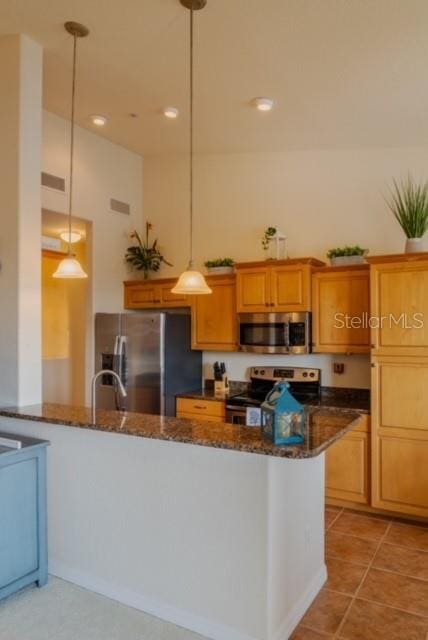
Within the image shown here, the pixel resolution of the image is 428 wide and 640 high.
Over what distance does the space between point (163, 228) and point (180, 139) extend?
1086 mm

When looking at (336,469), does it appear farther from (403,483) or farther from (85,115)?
(85,115)

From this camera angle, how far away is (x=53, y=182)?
14.1 ft

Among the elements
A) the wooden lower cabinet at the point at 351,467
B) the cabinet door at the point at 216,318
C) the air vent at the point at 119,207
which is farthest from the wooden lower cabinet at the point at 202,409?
the air vent at the point at 119,207

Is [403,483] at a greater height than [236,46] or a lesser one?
lesser

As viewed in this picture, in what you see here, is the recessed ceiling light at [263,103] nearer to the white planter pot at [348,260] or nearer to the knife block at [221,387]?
the white planter pot at [348,260]

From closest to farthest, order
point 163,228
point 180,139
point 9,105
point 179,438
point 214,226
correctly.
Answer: point 179,438
point 9,105
point 180,139
point 214,226
point 163,228

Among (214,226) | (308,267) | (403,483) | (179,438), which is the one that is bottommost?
(403,483)

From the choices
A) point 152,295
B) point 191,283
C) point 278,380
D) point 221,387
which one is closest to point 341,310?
point 278,380

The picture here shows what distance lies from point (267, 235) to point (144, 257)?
149cm

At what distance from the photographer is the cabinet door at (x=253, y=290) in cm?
426

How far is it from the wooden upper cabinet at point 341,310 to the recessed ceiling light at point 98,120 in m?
2.43

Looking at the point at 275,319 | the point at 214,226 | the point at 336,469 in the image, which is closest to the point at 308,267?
the point at 275,319

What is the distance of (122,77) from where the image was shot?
11.1ft

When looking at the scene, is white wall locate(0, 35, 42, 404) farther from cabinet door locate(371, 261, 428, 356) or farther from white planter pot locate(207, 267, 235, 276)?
cabinet door locate(371, 261, 428, 356)
